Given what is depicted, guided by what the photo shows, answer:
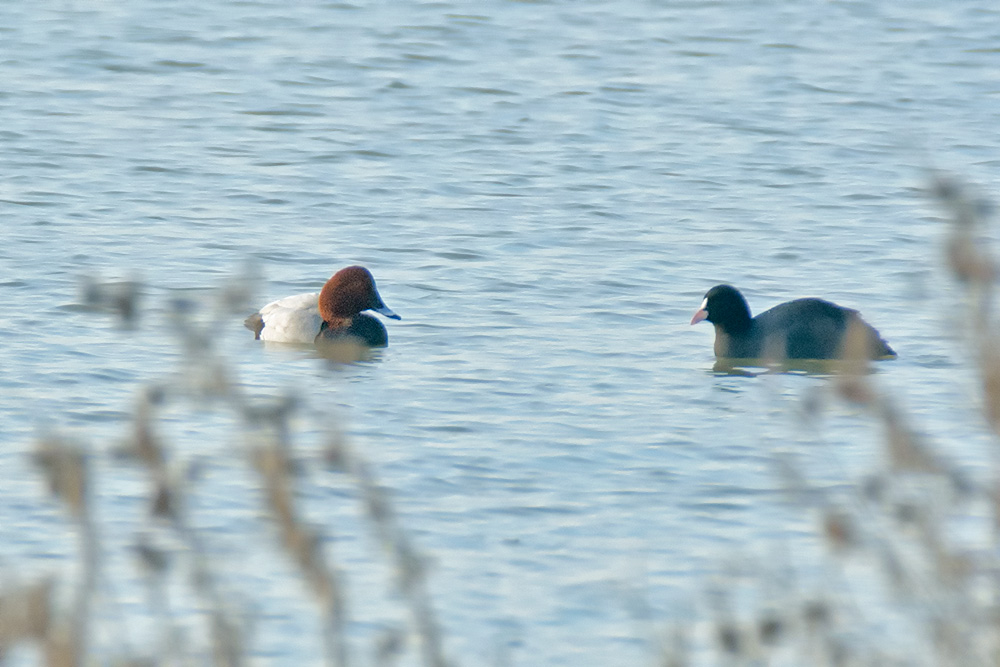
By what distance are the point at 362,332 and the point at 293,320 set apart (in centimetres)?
43

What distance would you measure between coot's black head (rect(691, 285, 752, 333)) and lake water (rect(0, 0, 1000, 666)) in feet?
0.74

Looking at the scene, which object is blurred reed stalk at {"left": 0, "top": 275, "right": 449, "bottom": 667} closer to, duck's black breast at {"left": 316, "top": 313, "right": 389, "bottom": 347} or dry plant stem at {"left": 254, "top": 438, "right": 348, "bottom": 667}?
dry plant stem at {"left": 254, "top": 438, "right": 348, "bottom": 667}

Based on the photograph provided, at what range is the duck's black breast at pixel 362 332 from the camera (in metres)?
10.3

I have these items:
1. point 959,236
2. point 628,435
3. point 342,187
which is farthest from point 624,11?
point 959,236

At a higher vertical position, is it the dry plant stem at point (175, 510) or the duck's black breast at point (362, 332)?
the dry plant stem at point (175, 510)

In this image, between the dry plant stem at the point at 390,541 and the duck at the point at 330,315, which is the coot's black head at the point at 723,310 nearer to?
the duck at the point at 330,315

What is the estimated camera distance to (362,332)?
1038 centimetres

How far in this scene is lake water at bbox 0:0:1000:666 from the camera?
20.7 feet

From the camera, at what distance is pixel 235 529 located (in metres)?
6.55

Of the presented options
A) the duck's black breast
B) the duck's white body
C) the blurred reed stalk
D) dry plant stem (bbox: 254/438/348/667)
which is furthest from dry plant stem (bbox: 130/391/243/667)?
the duck's white body

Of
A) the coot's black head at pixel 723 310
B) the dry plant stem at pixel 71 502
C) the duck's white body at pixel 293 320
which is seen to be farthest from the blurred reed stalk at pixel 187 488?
the duck's white body at pixel 293 320

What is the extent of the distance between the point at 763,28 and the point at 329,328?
1441 centimetres

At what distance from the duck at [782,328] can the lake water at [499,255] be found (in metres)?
0.21

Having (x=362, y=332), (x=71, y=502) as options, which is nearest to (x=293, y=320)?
(x=362, y=332)
